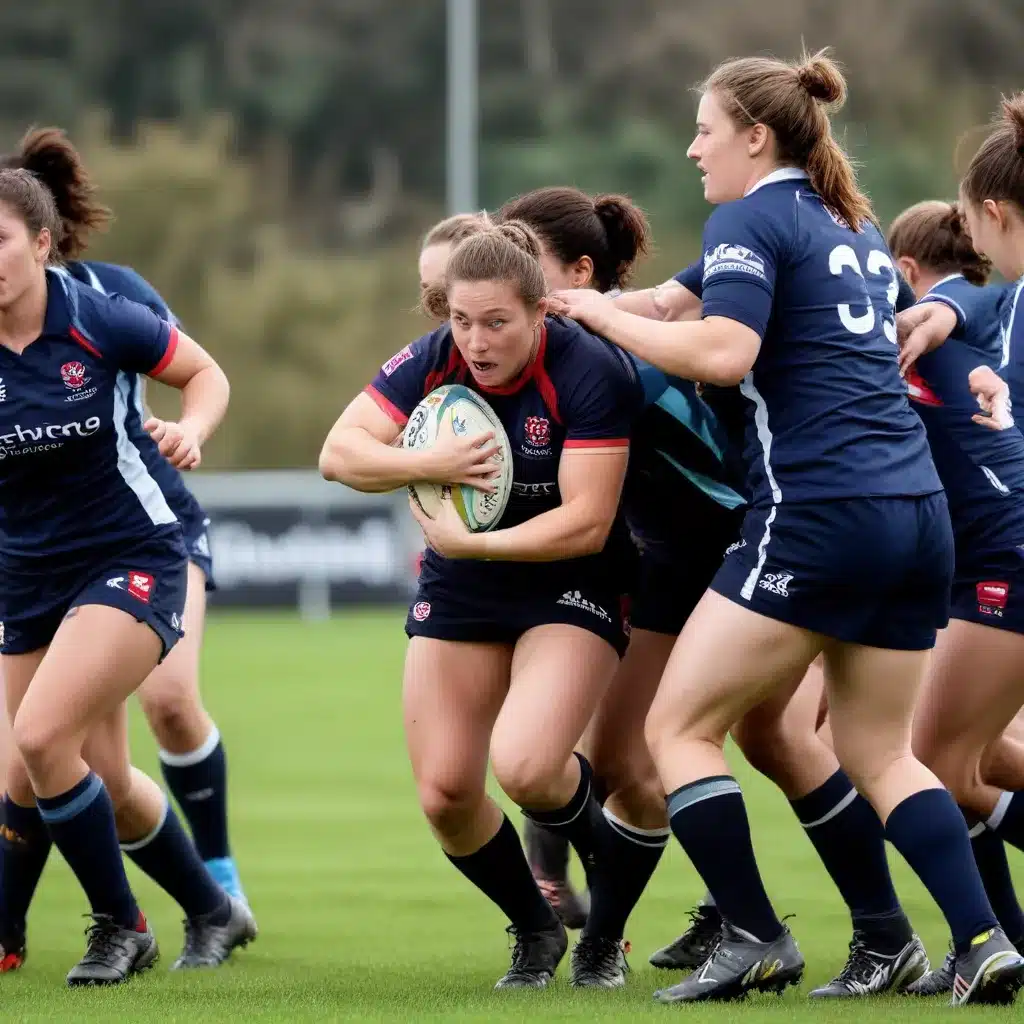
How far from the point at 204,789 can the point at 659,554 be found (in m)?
1.75

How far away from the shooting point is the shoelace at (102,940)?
5051 millimetres

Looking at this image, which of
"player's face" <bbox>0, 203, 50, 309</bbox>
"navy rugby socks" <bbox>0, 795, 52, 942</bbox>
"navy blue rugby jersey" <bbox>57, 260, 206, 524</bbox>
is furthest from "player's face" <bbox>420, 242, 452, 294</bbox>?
"navy rugby socks" <bbox>0, 795, 52, 942</bbox>

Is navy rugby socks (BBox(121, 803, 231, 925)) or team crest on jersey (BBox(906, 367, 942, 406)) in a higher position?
team crest on jersey (BBox(906, 367, 942, 406))

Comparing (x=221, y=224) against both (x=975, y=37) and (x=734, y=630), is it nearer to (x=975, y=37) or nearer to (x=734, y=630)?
(x=975, y=37)

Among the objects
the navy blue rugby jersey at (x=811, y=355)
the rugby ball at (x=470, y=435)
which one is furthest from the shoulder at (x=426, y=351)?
the navy blue rugby jersey at (x=811, y=355)

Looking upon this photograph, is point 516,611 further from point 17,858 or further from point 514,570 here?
point 17,858

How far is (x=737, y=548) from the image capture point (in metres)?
4.48

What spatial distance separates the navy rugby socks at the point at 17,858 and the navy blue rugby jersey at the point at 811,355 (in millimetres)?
2286

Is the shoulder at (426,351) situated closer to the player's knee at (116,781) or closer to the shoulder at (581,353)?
the shoulder at (581,353)

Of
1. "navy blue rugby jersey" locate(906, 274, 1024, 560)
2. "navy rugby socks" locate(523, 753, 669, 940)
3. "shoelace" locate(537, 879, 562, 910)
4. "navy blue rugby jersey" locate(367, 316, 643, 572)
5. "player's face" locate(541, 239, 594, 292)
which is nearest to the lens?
"navy blue rugby jersey" locate(367, 316, 643, 572)

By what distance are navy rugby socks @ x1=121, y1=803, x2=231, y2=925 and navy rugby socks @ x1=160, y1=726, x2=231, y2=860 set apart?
1.42 feet

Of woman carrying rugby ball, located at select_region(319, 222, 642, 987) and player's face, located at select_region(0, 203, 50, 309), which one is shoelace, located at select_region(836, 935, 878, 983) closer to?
woman carrying rugby ball, located at select_region(319, 222, 642, 987)

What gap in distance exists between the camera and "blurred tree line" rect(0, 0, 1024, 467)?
29.6m

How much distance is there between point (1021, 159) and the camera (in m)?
4.79
